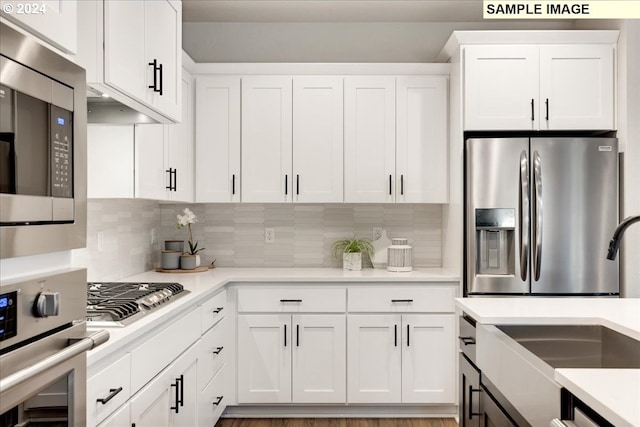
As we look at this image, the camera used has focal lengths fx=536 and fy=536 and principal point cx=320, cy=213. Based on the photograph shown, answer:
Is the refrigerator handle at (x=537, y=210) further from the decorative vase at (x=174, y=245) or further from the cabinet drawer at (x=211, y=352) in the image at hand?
the decorative vase at (x=174, y=245)

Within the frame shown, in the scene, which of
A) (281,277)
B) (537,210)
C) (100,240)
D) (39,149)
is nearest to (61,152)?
(39,149)

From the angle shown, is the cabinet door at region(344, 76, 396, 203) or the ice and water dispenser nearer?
the ice and water dispenser

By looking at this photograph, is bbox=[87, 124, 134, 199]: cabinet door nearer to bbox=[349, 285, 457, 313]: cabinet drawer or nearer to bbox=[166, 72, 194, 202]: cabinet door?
bbox=[166, 72, 194, 202]: cabinet door

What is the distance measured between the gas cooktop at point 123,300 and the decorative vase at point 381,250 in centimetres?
164

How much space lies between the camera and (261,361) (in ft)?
11.2

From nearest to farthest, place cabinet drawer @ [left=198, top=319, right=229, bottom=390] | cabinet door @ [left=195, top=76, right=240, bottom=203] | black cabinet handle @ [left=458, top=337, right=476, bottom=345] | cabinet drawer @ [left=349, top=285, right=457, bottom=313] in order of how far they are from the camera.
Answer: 1. black cabinet handle @ [left=458, top=337, right=476, bottom=345]
2. cabinet drawer @ [left=198, top=319, right=229, bottom=390]
3. cabinet drawer @ [left=349, top=285, right=457, bottom=313]
4. cabinet door @ [left=195, top=76, right=240, bottom=203]

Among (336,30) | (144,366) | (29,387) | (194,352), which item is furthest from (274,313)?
(29,387)

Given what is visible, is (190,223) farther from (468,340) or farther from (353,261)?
(468,340)

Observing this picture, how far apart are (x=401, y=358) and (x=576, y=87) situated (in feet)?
6.55

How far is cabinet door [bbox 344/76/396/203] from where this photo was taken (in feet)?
11.9

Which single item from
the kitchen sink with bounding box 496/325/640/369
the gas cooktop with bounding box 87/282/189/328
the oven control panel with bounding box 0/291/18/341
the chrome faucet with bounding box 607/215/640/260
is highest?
the chrome faucet with bounding box 607/215/640/260

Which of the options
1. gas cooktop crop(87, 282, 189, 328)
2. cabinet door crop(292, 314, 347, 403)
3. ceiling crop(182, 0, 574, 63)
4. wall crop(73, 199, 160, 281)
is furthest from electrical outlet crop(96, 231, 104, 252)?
ceiling crop(182, 0, 574, 63)

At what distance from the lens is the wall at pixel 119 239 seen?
2.77 m

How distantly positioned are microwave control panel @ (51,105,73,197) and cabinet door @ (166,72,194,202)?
80.0 inches
